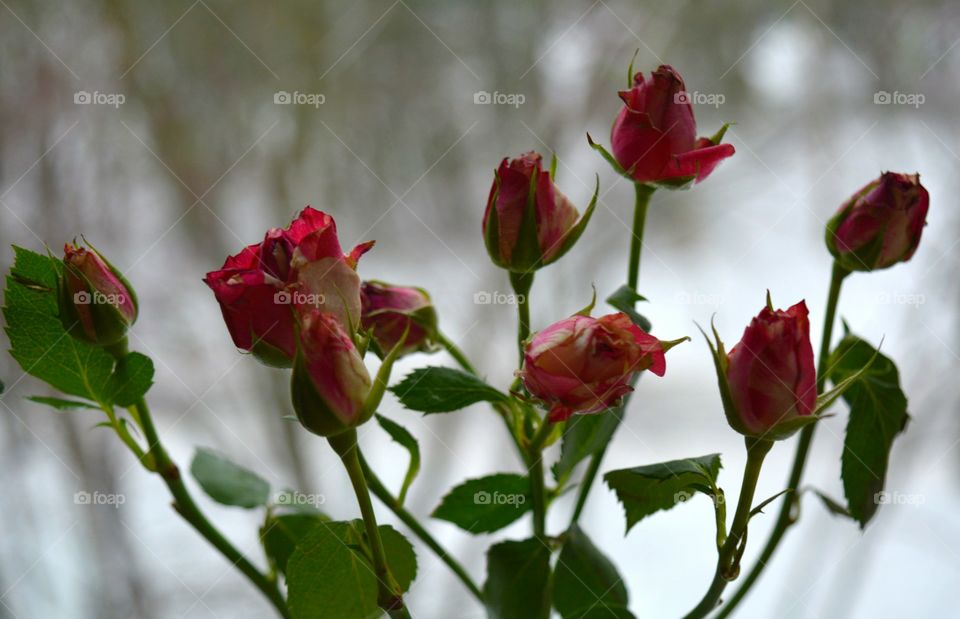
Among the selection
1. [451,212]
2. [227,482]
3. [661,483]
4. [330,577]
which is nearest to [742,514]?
[661,483]

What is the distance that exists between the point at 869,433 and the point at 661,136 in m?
0.14

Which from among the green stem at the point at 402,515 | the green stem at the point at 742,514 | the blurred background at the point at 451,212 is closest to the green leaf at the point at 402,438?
the green stem at the point at 402,515

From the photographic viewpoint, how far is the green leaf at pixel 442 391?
12.5 inches

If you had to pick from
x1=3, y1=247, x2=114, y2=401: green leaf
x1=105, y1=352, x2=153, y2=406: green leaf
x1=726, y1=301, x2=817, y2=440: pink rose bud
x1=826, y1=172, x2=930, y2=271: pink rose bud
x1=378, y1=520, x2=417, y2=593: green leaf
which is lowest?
x1=378, y1=520, x2=417, y2=593: green leaf

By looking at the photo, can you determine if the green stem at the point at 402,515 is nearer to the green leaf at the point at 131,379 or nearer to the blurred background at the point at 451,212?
the green leaf at the point at 131,379

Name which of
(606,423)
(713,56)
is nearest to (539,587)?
(606,423)

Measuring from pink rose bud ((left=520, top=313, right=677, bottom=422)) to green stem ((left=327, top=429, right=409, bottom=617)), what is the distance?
0.06 m

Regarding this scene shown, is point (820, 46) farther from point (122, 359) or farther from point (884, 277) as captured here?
point (122, 359)

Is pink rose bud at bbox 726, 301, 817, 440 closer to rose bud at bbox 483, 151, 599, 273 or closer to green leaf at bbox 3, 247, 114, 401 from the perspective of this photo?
rose bud at bbox 483, 151, 599, 273

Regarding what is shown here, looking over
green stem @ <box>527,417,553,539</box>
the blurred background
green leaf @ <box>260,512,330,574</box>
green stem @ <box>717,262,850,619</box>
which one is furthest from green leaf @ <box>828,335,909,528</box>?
the blurred background

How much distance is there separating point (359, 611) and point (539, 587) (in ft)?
0.21

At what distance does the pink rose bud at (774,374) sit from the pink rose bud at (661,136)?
79mm

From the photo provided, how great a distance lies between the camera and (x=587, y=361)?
0.26 meters

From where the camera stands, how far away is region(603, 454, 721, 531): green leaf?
0.27 meters
